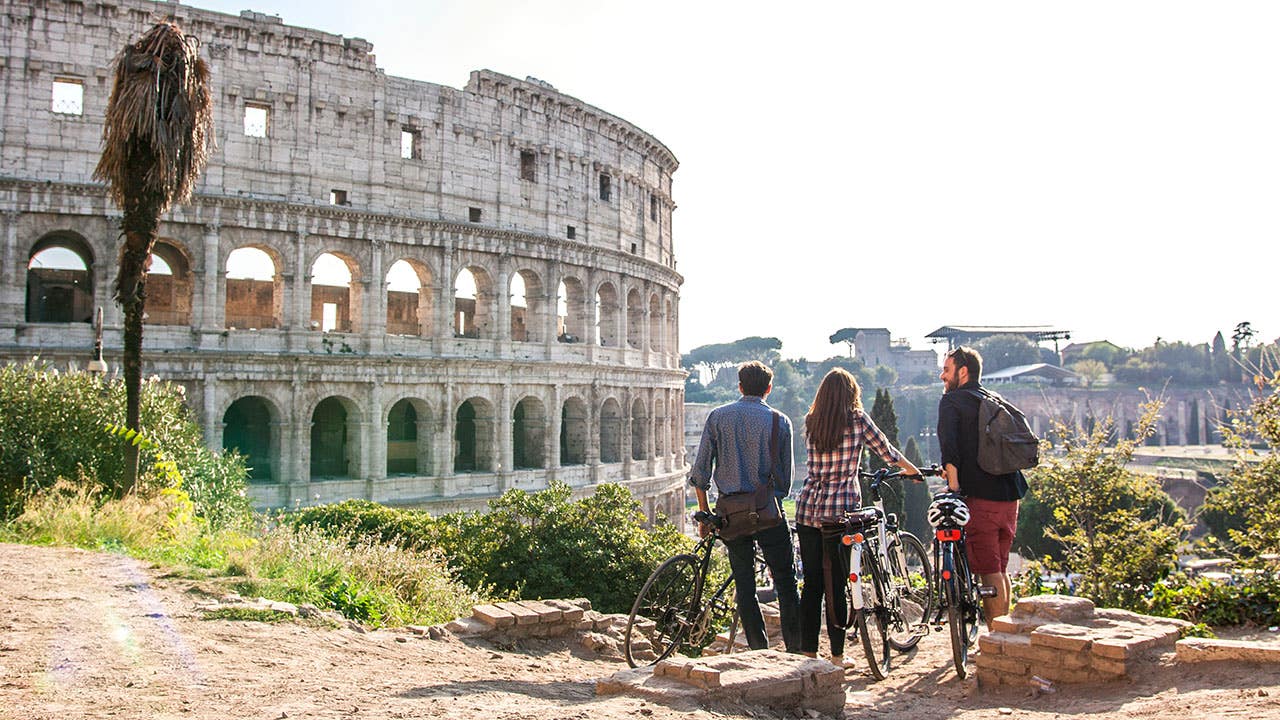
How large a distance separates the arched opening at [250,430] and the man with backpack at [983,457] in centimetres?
2095

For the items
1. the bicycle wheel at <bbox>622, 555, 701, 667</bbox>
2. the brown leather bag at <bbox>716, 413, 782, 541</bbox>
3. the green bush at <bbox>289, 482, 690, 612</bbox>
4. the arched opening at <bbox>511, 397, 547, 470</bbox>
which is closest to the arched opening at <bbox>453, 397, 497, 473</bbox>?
the arched opening at <bbox>511, 397, 547, 470</bbox>

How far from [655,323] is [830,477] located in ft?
83.3

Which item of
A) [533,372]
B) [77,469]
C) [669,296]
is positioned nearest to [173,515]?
[77,469]

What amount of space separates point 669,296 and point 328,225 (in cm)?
1311

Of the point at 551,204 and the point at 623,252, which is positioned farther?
the point at 623,252

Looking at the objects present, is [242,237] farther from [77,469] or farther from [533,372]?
[77,469]

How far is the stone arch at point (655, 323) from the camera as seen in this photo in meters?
31.3

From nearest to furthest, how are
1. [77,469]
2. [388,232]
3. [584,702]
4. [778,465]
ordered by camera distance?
[584,702]
[778,465]
[77,469]
[388,232]

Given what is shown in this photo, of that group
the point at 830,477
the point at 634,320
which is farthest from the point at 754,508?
the point at 634,320

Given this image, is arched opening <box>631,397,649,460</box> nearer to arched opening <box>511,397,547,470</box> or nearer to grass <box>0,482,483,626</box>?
arched opening <box>511,397,547,470</box>

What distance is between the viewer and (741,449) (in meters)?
6.21

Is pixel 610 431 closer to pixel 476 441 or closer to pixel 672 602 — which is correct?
pixel 476 441

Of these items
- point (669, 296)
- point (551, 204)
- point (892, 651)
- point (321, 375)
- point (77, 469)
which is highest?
point (551, 204)

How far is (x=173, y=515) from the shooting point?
11.8 meters
